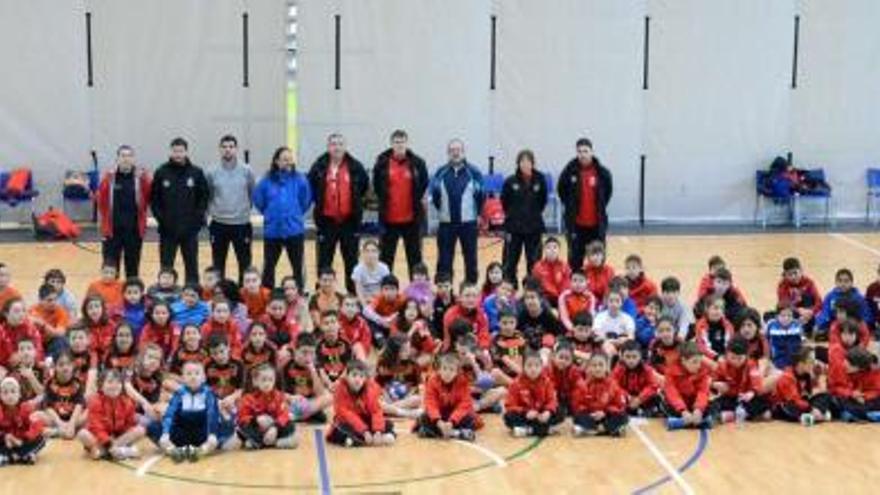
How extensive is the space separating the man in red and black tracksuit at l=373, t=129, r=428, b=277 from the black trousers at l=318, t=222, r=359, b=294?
1.35ft

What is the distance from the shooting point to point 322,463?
10062mm

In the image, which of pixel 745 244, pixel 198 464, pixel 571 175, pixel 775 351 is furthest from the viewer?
pixel 745 244

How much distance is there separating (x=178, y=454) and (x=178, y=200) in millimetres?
4686

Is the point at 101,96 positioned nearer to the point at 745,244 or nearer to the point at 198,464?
the point at 745,244

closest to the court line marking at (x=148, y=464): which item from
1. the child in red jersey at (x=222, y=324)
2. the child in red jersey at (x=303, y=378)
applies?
the child in red jersey at (x=303, y=378)

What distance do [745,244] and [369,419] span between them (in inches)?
409

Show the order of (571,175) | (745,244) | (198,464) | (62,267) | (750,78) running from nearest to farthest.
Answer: (198,464) → (571,175) → (62,267) → (745,244) → (750,78)

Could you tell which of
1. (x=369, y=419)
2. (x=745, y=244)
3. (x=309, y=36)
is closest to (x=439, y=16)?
(x=309, y=36)

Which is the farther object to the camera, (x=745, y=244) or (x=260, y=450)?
(x=745, y=244)

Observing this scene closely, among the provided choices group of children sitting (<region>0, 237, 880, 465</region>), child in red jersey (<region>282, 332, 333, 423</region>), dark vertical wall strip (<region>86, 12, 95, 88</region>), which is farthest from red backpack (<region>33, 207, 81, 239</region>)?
child in red jersey (<region>282, 332, 333, 423</region>)

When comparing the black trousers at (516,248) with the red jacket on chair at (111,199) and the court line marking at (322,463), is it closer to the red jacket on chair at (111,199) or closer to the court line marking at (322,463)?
the red jacket on chair at (111,199)

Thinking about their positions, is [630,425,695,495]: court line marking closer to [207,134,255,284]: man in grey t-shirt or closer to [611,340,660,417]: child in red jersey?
[611,340,660,417]: child in red jersey

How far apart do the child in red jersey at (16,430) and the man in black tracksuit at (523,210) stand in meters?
6.22

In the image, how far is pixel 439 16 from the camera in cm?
2050
